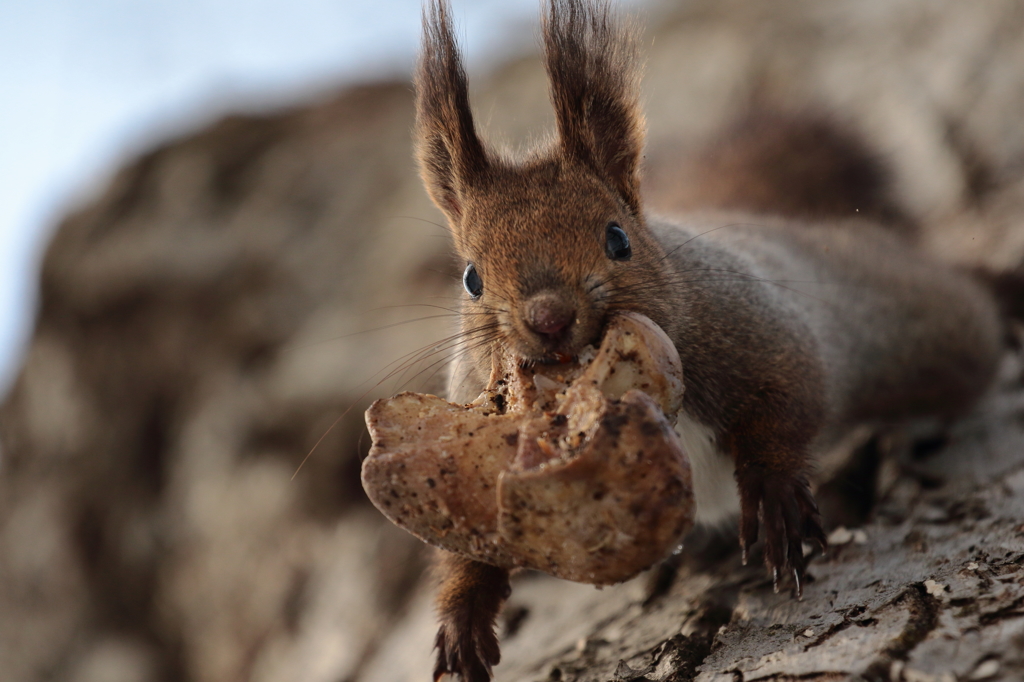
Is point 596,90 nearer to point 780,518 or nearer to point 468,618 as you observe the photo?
point 780,518

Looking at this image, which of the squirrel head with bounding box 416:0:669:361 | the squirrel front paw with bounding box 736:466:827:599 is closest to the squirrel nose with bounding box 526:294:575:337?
the squirrel head with bounding box 416:0:669:361

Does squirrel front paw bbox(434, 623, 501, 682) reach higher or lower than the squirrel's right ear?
lower

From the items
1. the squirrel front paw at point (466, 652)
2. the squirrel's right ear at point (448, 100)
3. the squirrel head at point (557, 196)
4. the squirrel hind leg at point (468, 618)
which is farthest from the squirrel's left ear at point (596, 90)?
the squirrel front paw at point (466, 652)

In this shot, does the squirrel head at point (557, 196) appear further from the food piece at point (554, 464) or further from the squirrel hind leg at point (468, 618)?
the squirrel hind leg at point (468, 618)

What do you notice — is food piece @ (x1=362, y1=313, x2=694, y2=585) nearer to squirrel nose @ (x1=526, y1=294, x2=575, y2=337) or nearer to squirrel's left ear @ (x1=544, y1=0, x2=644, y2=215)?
squirrel nose @ (x1=526, y1=294, x2=575, y2=337)

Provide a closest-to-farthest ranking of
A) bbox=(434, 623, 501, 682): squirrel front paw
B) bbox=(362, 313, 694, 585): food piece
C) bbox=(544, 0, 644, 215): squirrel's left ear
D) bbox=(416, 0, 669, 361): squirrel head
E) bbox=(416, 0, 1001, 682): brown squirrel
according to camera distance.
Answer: bbox=(362, 313, 694, 585): food piece → bbox=(416, 0, 669, 361): squirrel head → bbox=(416, 0, 1001, 682): brown squirrel → bbox=(434, 623, 501, 682): squirrel front paw → bbox=(544, 0, 644, 215): squirrel's left ear

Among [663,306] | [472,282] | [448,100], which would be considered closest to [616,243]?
[663,306]

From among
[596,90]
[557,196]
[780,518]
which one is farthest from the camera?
[596,90]
